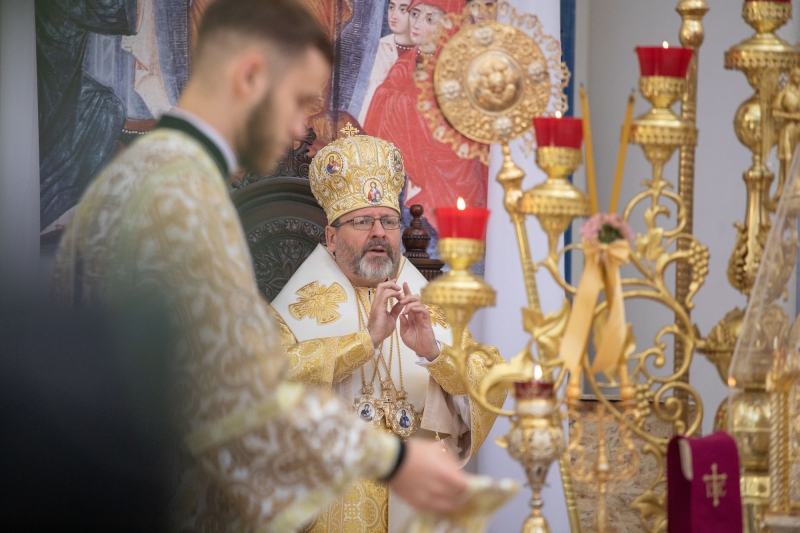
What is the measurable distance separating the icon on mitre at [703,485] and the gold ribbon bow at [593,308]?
29cm

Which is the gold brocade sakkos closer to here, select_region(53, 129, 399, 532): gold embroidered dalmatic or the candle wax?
the candle wax

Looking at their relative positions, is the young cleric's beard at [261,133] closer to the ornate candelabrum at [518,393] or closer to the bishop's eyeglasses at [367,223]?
the ornate candelabrum at [518,393]

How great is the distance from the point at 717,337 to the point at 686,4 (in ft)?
3.21

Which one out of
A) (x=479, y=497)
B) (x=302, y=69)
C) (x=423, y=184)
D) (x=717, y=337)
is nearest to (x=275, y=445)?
(x=479, y=497)

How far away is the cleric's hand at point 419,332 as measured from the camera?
4.24 metres

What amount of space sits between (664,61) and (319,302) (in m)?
2.26

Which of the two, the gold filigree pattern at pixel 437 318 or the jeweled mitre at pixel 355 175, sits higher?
the jeweled mitre at pixel 355 175

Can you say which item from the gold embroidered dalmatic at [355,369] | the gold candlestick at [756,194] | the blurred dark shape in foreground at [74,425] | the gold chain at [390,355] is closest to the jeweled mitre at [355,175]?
the gold embroidered dalmatic at [355,369]

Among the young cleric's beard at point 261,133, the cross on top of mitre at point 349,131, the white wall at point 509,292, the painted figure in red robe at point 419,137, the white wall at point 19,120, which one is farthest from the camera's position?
the painted figure in red robe at point 419,137

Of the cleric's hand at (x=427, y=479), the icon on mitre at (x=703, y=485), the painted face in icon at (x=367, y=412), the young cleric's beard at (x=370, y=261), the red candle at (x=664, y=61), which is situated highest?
the red candle at (x=664, y=61)

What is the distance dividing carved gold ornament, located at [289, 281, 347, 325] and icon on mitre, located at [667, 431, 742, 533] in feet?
7.09

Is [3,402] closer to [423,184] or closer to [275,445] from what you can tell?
[275,445]

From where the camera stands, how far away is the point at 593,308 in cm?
270

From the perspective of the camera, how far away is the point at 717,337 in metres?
3.00
